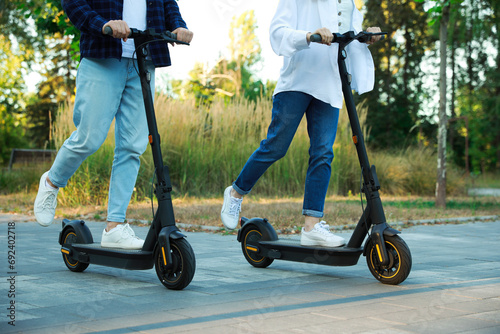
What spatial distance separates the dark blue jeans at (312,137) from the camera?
3934mm

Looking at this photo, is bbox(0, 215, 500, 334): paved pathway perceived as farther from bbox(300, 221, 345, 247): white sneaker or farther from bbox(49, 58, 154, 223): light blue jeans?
bbox(49, 58, 154, 223): light blue jeans

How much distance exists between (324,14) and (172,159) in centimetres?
680

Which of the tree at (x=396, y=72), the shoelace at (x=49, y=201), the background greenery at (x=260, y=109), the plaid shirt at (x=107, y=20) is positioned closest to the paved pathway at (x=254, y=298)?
the shoelace at (x=49, y=201)

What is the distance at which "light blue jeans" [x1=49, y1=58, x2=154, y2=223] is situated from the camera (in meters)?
3.61

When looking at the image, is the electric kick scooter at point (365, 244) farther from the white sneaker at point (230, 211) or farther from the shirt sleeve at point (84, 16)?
the shirt sleeve at point (84, 16)

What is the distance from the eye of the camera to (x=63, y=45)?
107ft

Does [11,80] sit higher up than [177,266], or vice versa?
[11,80]

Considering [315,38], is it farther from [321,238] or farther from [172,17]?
[321,238]

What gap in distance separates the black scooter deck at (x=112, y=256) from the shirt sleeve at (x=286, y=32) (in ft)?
4.87

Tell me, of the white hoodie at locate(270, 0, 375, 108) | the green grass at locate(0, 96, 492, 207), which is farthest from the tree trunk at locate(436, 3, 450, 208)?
the white hoodie at locate(270, 0, 375, 108)

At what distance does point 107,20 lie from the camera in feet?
11.6

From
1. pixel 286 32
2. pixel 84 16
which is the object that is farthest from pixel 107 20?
pixel 286 32

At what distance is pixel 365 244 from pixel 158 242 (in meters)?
1.20

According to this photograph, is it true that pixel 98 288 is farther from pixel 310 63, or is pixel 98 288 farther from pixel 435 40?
pixel 435 40
